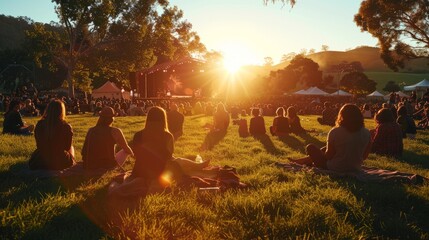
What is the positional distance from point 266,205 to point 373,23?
3034 centimetres

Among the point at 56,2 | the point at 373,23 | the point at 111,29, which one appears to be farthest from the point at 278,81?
the point at 56,2

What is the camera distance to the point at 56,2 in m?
27.6

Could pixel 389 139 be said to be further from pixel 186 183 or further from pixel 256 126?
pixel 186 183

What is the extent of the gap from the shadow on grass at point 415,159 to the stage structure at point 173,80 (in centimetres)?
2890

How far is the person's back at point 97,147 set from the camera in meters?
6.09

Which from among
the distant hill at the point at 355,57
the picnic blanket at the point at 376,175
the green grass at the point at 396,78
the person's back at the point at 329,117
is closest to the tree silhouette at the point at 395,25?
the person's back at the point at 329,117

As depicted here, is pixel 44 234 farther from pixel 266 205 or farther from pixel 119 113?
pixel 119 113

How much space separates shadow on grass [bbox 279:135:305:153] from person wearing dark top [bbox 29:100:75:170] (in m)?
5.80

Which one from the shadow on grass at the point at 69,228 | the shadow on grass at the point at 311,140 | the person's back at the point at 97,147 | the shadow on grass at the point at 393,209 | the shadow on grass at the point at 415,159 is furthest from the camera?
the shadow on grass at the point at 311,140

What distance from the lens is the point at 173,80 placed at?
136ft

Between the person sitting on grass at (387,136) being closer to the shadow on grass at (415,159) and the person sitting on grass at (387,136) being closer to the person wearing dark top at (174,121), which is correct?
the shadow on grass at (415,159)

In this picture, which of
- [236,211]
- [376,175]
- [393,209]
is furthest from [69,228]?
[376,175]

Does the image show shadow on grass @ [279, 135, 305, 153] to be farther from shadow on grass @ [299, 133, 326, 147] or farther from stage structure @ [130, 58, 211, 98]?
stage structure @ [130, 58, 211, 98]

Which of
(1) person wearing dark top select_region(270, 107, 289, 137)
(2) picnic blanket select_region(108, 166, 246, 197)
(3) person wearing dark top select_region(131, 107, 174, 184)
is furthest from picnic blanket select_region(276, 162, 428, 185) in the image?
(1) person wearing dark top select_region(270, 107, 289, 137)
